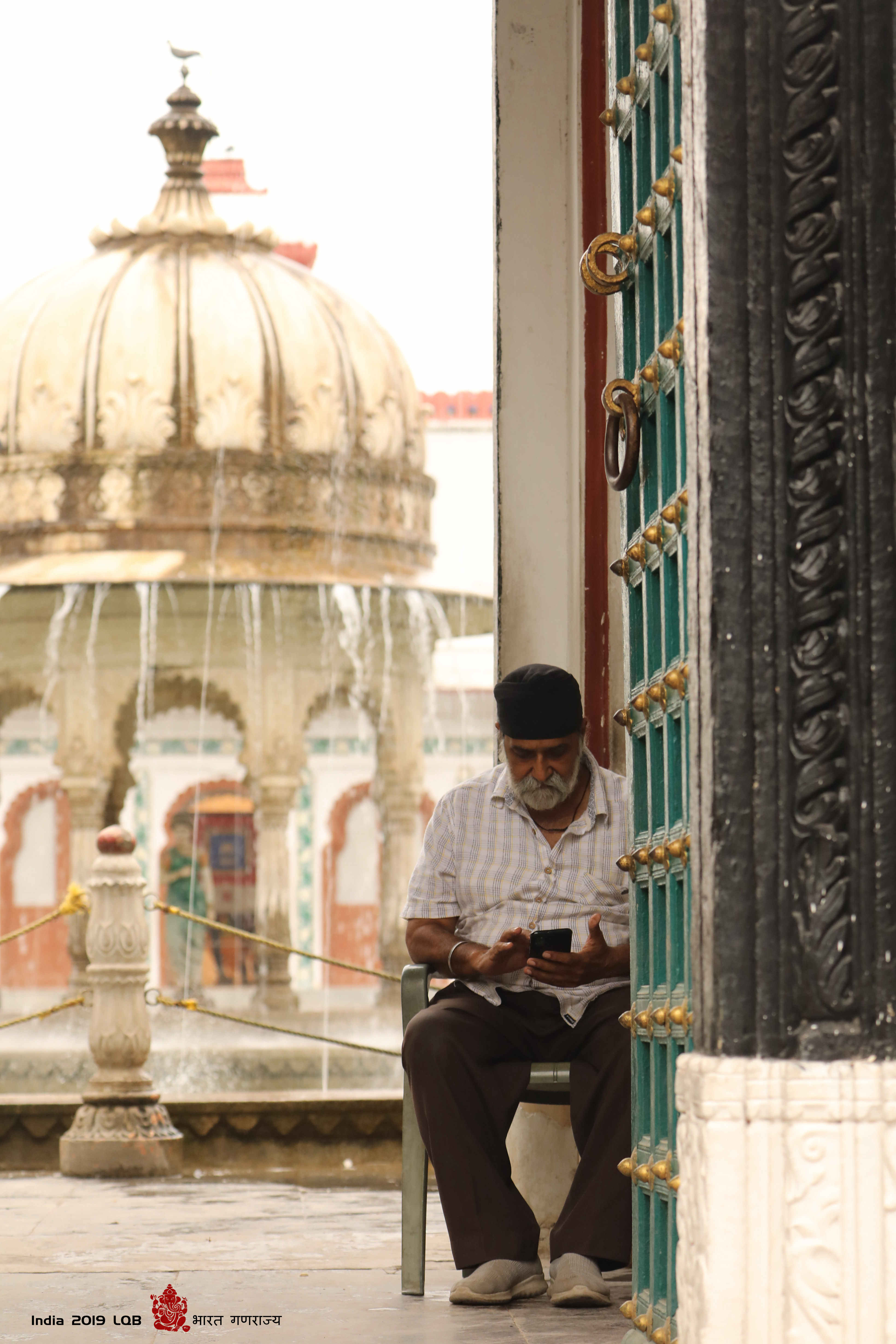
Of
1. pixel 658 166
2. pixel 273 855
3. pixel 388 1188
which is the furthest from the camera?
pixel 273 855

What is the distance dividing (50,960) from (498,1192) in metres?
14.3

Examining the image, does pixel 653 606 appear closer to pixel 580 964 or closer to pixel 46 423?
pixel 580 964

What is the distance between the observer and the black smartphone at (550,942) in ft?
11.3

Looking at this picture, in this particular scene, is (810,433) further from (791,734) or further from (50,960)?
(50,960)

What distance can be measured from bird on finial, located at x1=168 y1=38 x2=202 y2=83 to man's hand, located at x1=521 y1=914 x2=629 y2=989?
474 inches

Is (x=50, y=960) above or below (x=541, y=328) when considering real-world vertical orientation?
below

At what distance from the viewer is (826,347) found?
6.99ft

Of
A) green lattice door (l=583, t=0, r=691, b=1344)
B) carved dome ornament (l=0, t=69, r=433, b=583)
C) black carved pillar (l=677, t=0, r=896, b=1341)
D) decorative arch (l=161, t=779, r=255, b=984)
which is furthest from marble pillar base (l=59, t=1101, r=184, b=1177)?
decorative arch (l=161, t=779, r=255, b=984)

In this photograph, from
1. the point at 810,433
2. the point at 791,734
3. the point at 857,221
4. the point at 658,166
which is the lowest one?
the point at 791,734

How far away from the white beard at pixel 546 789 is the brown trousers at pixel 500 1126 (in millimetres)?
358

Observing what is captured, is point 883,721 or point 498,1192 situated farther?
point 498,1192

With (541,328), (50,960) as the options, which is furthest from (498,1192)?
(50,960)

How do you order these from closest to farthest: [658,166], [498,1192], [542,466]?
[658,166], [498,1192], [542,466]

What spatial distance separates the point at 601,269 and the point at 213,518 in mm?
11785
